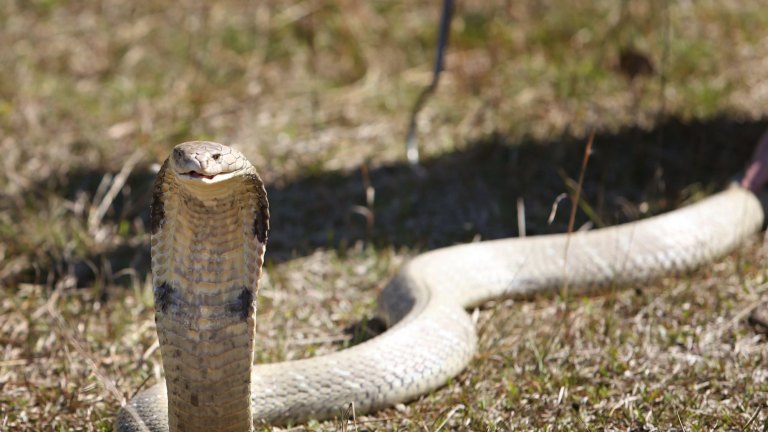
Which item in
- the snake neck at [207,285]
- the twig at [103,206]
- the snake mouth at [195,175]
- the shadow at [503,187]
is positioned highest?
the snake mouth at [195,175]

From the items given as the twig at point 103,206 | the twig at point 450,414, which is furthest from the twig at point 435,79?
the twig at point 450,414

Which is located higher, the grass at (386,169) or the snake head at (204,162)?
the snake head at (204,162)

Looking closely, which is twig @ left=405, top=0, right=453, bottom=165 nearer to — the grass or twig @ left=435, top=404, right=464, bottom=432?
the grass

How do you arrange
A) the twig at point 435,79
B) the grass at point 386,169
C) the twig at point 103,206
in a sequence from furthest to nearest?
the twig at point 435,79
the twig at point 103,206
the grass at point 386,169

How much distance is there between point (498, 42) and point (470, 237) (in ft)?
8.02

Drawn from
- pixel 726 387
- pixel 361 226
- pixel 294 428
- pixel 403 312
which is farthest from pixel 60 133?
pixel 726 387

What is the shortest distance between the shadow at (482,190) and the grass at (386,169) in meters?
0.01

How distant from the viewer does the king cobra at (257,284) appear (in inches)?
97.0

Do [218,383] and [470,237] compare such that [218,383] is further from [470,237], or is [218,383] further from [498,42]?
[498,42]

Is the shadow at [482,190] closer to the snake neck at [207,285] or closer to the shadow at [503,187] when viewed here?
the shadow at [503,187]

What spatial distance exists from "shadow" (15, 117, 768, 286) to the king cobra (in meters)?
0.36

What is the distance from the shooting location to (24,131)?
225 inches

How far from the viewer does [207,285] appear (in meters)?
2.51

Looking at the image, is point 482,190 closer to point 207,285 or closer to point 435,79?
point 435,79
